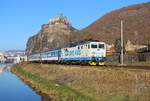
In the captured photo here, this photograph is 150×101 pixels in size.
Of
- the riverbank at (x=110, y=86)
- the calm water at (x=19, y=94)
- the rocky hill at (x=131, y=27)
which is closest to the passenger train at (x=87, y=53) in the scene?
the calm water at (x=19, y=94)

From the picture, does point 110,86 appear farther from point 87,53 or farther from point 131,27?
point 131,27

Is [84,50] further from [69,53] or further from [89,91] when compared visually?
[89,91]

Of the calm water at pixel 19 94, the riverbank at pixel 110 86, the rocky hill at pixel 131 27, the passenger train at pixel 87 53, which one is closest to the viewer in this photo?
the riverbank at pixel 110 86

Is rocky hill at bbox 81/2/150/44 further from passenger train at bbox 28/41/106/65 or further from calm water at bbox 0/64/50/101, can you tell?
calm water at bbox 0/64/50/101

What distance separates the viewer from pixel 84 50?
5278 centimetres

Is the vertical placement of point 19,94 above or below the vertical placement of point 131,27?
below

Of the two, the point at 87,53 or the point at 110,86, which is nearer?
the point at 110,86

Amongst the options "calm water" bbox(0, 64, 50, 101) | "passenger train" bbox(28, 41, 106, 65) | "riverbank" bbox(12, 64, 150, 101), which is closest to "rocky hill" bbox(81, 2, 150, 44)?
"passenger train" bbox(28, 41, 106, 65)

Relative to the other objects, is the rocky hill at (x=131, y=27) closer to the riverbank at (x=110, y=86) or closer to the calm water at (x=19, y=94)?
the calm water at (x=19, y=94)

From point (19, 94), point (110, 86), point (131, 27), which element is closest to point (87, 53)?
point (19, 94)

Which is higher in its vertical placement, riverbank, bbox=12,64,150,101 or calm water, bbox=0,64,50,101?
riverbank, bbox=12,64,150,101

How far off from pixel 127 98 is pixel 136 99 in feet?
3.21

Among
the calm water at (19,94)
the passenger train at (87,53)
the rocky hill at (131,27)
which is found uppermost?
the rocky hill at (131,27)

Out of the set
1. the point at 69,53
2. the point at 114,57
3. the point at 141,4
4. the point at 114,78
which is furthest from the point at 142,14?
the point at 114,78
